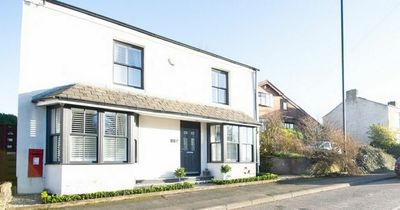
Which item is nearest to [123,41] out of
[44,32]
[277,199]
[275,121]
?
[44,32]

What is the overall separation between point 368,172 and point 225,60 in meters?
12.5

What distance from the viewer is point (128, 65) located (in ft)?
50.7

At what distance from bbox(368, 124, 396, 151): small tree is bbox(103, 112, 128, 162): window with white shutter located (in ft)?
91.6

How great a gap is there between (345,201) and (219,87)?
8795 mm

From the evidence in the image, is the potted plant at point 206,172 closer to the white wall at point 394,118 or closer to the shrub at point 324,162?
the shrub at point 324,162

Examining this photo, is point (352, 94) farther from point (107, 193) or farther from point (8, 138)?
point (8, 138)

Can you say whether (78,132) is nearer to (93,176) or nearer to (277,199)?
(93,176)

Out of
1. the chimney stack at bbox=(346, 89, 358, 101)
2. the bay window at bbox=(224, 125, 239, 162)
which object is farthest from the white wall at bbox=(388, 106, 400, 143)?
the bay window at bbox=(224, 125, 239, 162)

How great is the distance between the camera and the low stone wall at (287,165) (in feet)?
76.0

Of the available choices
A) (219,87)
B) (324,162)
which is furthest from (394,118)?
(219,87)

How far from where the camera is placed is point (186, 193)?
14.3m

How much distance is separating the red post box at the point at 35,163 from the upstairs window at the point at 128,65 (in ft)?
12.9

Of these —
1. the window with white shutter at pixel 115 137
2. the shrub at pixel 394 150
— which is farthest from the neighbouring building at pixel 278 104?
the window with white shutter at pixel 115 137

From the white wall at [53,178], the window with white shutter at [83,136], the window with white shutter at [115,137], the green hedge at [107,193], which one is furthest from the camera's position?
the window with white shutter at [115,137]
